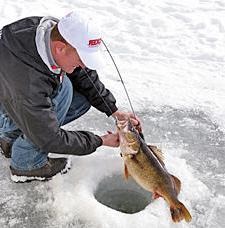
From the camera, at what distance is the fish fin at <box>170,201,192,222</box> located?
263cm

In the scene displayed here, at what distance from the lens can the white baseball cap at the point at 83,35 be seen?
99.6 inches

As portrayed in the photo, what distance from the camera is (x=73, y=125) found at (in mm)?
3842

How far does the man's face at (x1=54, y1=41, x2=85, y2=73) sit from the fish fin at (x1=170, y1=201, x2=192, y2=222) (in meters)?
1.01

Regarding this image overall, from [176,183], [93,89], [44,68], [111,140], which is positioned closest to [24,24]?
[44,68]

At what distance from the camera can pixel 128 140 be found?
9.12 feet

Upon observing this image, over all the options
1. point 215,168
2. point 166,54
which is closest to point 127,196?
point 215,168

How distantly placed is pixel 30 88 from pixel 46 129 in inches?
10.7

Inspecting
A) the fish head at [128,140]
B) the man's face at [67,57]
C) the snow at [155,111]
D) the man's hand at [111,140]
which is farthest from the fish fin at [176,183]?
the man's face at [67,57]

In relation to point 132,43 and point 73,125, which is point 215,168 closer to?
point 73,125

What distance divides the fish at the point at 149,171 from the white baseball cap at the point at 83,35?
51 cm

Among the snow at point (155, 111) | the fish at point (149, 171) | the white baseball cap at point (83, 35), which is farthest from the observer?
the snow at point (155, 111)

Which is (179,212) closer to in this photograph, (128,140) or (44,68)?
(128,140)

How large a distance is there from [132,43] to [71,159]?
2.50 m

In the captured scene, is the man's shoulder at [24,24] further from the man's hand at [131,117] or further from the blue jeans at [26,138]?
the man's hand at [131,117]
